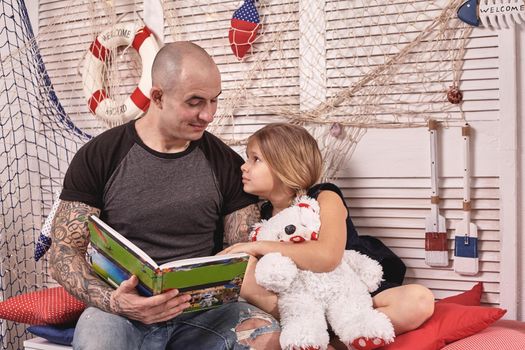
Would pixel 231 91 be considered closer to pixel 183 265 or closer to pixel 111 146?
pixel 111 146

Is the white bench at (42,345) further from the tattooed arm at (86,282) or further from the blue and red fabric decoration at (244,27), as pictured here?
the blue and red fabric decoration at (244,27)

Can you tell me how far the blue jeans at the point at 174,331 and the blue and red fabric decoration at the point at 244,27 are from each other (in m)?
0.92

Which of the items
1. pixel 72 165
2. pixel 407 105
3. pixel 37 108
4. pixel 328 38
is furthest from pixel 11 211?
pixel 407 105

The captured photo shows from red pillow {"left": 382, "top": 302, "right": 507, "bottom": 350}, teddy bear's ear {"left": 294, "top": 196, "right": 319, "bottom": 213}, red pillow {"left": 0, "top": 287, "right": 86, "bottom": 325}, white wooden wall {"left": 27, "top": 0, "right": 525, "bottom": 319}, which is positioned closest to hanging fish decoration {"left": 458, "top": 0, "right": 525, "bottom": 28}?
white wooden wall {"left": 27, "top": 0, "right": 525, "bottom": 319}

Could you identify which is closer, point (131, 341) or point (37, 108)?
point (131, 341)

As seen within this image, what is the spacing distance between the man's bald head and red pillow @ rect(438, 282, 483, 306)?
3.21ft

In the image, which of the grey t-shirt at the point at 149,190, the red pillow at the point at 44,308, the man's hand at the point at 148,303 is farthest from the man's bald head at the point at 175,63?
the red pillow at the point at 44,308

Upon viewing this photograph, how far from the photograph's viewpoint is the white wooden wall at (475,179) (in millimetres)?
1893

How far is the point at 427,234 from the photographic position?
198 centimetres

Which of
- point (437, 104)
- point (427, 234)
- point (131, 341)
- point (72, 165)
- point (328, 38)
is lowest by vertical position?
point (131, 341)

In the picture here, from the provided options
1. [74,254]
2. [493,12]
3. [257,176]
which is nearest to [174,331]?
[74,254]

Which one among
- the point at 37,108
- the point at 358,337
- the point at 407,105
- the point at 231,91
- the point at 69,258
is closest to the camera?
the point at 358,337

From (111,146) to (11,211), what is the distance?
1.07 metres

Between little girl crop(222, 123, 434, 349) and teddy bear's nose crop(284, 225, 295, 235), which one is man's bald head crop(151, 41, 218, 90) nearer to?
little girl crop(222, 123, 434, 349)
